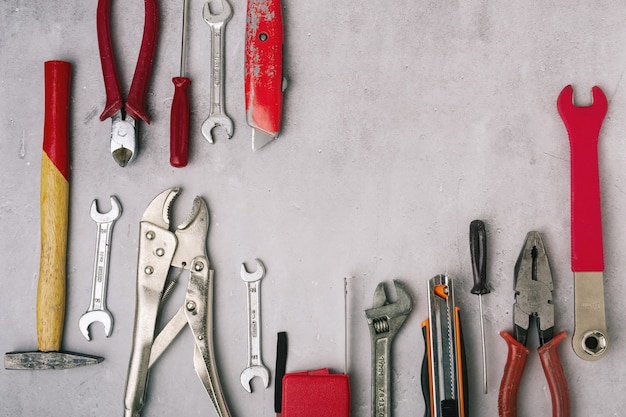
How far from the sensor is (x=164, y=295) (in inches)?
61.1

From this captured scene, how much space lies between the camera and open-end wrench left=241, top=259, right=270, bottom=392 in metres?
1.55

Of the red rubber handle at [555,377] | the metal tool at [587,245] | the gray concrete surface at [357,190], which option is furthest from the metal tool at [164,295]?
the metal tool at [587,245]

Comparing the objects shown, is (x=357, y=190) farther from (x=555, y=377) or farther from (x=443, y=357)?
(x=555, y=377)

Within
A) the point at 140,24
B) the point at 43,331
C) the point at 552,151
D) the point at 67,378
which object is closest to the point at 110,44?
the point at 140,24

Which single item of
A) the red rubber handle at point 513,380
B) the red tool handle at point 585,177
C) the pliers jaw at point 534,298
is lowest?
the red rubber handle at point 513,380

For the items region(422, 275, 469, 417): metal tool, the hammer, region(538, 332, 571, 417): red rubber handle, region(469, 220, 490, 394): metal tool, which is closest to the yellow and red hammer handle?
the hammer

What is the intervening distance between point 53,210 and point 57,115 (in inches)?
9.3

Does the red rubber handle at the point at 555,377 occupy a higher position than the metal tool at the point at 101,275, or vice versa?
the metal tool at the point at 101,275

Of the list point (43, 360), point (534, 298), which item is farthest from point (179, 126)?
point (534, 298)

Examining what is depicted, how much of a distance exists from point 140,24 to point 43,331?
81cm

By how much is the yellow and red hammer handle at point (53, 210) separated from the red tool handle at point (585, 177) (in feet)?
3.97

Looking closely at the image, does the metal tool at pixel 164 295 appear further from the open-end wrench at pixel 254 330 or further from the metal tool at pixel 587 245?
the metal tool at pixel 587 245

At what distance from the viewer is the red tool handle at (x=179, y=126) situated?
1.57 metres

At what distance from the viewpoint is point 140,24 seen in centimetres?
168
